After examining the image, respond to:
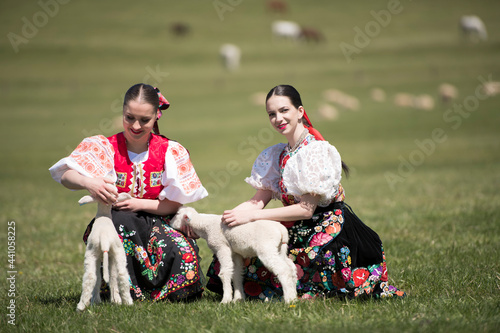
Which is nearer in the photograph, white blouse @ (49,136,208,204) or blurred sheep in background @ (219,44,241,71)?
white blouse @ (49,136,208,204)

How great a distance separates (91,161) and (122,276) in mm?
957

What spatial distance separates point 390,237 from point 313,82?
34.8m

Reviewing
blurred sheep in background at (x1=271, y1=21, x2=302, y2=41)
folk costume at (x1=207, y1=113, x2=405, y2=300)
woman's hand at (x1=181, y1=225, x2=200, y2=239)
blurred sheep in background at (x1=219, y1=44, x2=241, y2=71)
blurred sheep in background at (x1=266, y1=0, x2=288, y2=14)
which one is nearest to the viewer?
folk costume at (x1=207, y1=113, x2=405, y2=300)

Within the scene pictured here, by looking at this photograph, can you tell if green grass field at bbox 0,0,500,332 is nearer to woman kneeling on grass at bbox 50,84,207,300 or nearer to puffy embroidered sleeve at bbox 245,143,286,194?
woman kneeling on grass at bbox 50,84,207,300

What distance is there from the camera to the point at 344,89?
37.5 metres

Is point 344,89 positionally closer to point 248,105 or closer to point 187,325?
point 248,105

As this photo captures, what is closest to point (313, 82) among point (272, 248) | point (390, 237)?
point (390, 237)

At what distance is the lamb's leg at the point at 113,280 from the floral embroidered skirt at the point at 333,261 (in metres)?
1.03

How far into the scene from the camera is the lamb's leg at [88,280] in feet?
13.4

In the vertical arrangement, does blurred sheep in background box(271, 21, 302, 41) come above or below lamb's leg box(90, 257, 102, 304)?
above

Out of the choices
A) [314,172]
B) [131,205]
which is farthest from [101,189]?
[314,172]

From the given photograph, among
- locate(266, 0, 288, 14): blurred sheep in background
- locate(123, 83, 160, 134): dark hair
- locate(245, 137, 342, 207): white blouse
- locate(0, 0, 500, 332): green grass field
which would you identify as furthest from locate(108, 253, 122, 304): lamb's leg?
locate(266, 0, 288, 14): blurred sheep in background

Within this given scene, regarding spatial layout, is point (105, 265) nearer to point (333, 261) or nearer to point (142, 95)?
point (142, 95)

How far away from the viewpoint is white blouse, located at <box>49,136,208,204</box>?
14.4 feet
